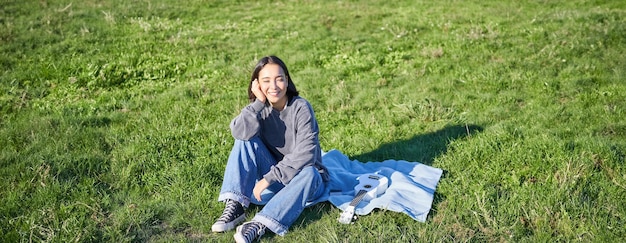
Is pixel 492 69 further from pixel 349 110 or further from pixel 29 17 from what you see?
pixel 29 17

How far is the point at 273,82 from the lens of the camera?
5078 millimetres

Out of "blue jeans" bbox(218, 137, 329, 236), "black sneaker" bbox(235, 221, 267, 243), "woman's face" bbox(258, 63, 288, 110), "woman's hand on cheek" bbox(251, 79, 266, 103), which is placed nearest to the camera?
"black sneaker" bbox(235, 221, 267, 243)

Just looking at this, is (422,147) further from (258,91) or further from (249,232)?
(249,232)

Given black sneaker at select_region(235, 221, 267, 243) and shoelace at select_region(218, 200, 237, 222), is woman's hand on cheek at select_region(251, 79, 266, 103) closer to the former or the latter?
shoelace at select_region(218, 200, 237, 222)

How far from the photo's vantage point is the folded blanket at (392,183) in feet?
16.6

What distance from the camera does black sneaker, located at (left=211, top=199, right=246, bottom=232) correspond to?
4.84 m

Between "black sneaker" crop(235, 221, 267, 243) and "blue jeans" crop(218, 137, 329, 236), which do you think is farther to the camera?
"blue jeans" crop(218, 137, 329, 236)

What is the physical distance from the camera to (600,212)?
4805 millimetres

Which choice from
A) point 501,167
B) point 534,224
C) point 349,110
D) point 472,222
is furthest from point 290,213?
point 349,110

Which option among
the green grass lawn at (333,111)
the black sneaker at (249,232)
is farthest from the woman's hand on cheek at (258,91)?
the black sneaker at (249,232)

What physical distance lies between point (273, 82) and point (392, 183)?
1690 millimetres

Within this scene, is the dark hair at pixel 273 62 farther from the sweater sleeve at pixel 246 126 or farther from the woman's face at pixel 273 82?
the sweater sleeve at pixel 246 126

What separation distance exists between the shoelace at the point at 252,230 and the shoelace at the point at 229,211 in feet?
1.06

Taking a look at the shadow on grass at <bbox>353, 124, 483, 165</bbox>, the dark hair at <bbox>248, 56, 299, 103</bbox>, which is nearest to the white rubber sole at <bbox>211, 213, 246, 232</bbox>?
the dark hair at <bbox>248, 56, 299, 103</bbox>
